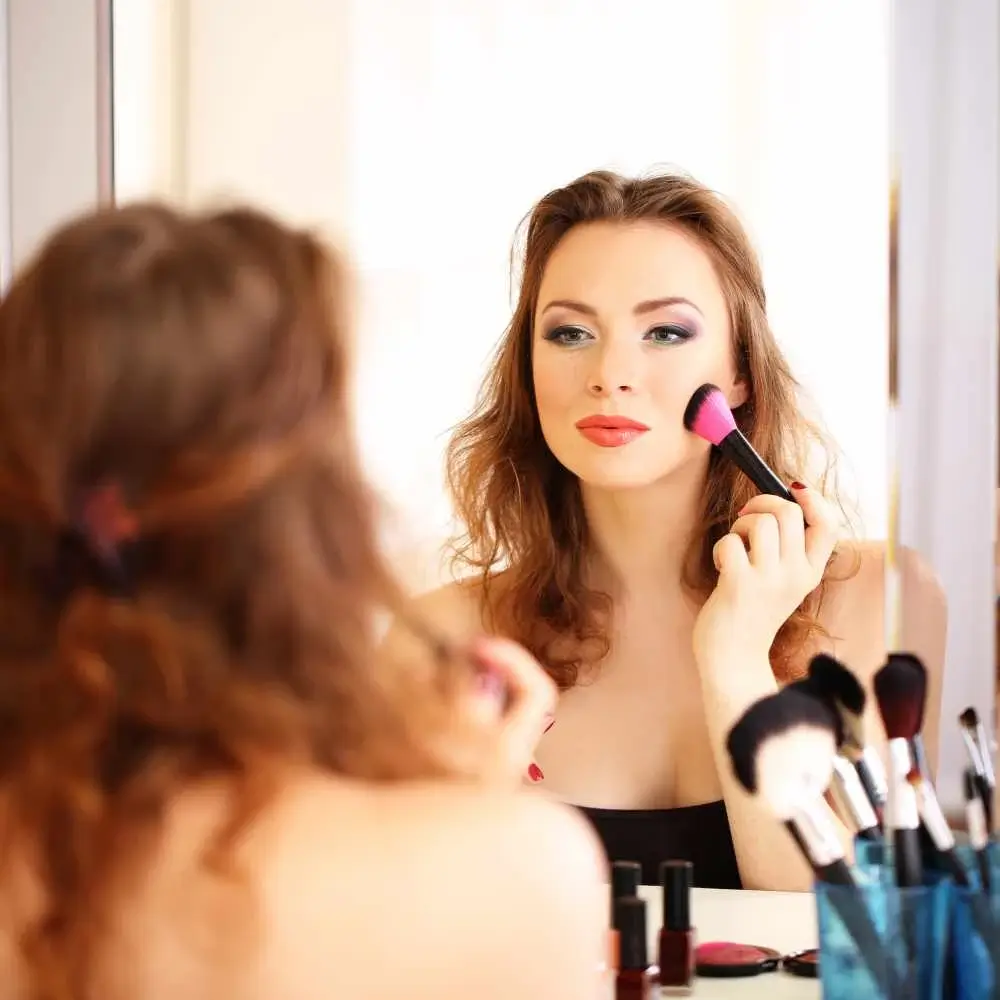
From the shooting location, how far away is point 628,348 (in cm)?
107

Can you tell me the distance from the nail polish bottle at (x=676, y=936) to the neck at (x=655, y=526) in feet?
1.48

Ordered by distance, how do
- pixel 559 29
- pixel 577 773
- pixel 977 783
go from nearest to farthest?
pixel 977 783 → pixel 577 773 → pixel 559 29

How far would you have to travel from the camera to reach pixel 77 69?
1.32m

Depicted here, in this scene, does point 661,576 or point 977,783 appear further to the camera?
point 661,576

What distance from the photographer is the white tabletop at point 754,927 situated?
681 mm

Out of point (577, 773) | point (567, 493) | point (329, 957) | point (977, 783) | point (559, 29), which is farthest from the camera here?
point (559, 29)

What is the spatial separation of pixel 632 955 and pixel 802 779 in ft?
0.46

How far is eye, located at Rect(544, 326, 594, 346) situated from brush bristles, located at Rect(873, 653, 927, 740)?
1.89 feet

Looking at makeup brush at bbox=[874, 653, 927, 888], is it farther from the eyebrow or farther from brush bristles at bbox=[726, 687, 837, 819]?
the eyebrow

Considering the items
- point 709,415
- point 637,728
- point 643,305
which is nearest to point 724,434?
point 709,415

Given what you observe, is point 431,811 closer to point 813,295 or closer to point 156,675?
point 156,675

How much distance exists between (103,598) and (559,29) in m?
1.00

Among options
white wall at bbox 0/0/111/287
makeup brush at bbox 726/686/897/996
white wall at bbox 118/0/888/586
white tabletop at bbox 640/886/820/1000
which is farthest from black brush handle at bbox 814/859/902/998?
white wall at bbox 0/0/111/287

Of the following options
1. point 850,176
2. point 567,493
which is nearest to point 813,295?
point 850,176
